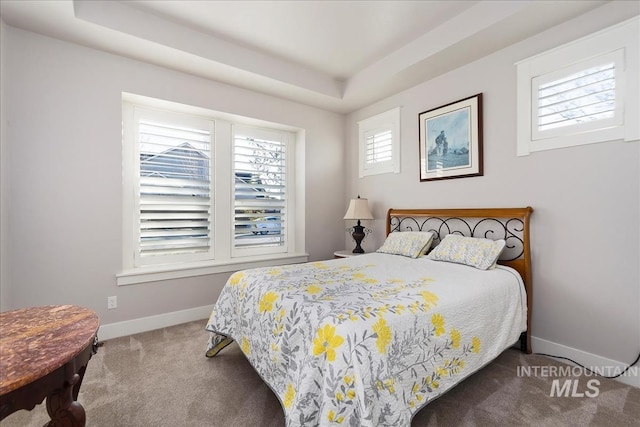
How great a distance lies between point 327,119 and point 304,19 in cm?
169

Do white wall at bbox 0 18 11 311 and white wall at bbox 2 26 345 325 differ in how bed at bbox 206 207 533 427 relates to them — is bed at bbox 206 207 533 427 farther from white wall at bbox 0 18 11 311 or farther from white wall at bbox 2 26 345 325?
white wall at bbox 0 18 11 311

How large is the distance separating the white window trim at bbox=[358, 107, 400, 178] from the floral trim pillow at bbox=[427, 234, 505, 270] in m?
1.25

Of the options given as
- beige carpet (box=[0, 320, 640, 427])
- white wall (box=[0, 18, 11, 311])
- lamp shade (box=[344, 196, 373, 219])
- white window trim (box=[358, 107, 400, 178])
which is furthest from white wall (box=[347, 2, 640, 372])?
white wall (box=[0, 18, 11, 311])

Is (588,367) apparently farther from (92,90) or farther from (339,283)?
(92,90)

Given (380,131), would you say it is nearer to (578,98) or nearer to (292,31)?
(292,31)

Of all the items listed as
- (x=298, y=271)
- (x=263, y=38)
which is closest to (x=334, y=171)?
(x=263, y=38)

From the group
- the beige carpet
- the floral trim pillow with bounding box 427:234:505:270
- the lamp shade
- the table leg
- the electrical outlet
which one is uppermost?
the lamp shade

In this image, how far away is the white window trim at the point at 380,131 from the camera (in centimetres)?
354

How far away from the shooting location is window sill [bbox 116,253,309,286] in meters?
2.74

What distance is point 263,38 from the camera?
276 centimetres

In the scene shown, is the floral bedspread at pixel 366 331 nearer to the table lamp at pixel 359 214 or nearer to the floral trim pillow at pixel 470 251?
the floral trim pillow at pixel 470 251

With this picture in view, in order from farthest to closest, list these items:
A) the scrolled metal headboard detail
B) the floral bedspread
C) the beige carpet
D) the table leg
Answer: the scrolled metal headboard detail < the beige carpet < the floral bedspread < the table leg

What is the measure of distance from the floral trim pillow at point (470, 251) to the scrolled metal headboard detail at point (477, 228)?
0.80 ft

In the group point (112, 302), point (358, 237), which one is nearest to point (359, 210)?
point (358, 237)
